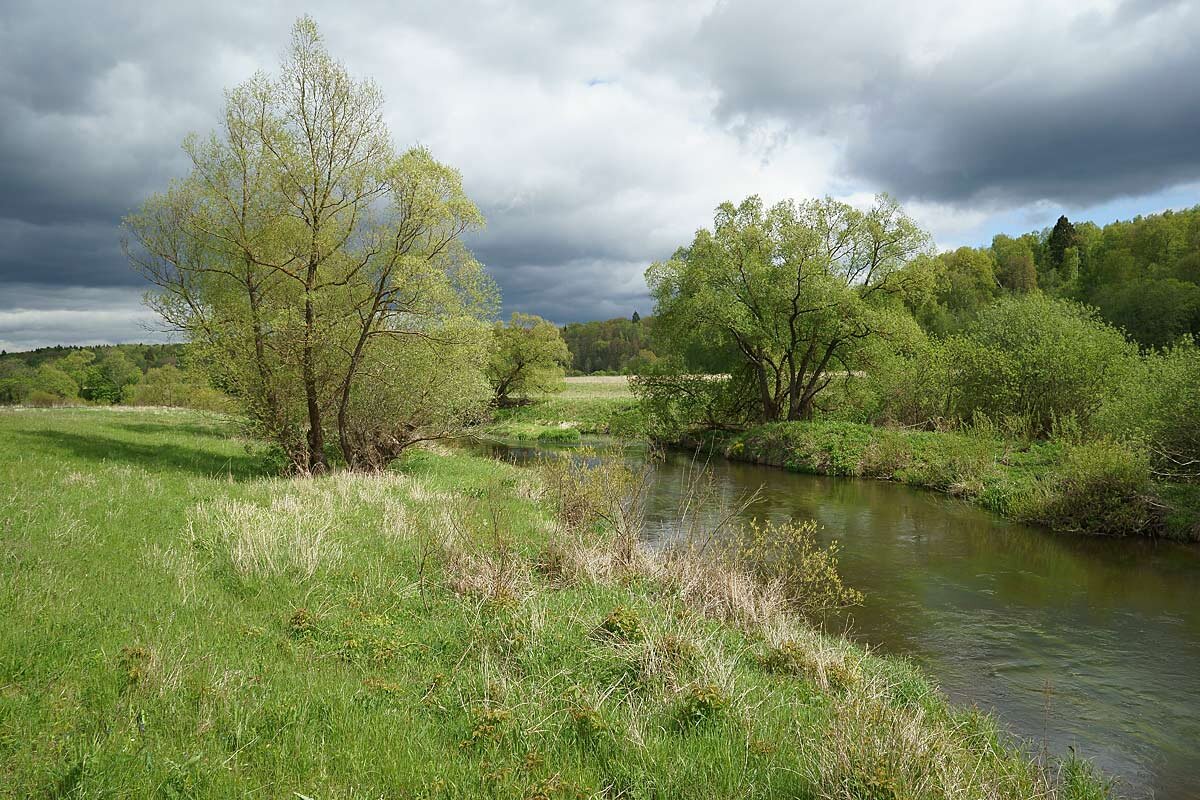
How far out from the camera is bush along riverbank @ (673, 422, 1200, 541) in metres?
16.0

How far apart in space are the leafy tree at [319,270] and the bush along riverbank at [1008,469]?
8584mm

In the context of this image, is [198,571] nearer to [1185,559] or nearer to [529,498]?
[529,498]

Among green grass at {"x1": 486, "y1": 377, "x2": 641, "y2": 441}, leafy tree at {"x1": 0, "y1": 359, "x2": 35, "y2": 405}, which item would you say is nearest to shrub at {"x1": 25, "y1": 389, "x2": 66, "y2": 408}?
leafy tree at {"x1": 0, "y1": 359, "x2": 35, "y2": 405}

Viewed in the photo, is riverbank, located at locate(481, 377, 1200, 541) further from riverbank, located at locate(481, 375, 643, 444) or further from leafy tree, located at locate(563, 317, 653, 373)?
leafy tree, located at locate(563, 317, 653, 373)

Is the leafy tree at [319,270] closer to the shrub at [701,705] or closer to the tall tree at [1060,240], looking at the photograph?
the shrub at [701,705]

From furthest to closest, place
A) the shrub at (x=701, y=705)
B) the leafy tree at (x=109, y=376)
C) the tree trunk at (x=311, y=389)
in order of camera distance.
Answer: the leafy tree at (x=109, y=376) < the tree trunk at (x=311, y=389) < the shrub at (x=701, y=705)

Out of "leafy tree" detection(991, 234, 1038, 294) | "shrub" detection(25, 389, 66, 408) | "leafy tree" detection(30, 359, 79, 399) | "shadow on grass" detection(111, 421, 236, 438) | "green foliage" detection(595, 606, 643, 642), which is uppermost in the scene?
"leafy tree" detection(991, 234, 1038, 294)

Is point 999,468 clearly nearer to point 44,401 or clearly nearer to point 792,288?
point 792,288

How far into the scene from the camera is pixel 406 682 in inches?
223

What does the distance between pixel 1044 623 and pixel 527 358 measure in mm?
51378

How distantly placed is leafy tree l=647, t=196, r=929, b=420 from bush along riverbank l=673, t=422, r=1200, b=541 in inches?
165

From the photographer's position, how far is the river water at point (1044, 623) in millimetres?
7207

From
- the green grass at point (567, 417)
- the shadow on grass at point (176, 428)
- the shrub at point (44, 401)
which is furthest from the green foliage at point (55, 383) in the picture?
the shadow on grass at point (176, 428)

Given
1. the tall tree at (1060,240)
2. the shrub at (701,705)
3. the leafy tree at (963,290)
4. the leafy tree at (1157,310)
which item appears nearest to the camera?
the shrub at (701,705)
